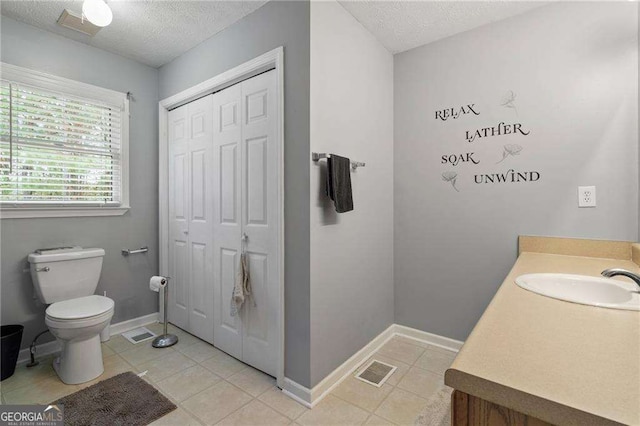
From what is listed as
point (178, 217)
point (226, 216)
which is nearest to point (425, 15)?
point (226, 216)

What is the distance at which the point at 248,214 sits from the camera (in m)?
2.12

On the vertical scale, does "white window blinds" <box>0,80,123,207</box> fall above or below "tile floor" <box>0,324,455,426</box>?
above

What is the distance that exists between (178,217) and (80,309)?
101 cm

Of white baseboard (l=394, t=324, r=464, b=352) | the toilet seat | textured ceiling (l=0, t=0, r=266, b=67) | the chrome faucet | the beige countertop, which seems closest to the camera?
the beige countertop

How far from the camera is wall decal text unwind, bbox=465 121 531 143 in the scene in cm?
207

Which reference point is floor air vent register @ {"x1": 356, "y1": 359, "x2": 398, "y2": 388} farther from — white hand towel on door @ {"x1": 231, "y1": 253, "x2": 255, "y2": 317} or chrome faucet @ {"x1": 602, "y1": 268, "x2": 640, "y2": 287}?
chrome faucet @ {"x1": 602, "y1": 268, "x2": 640, "y2": 287}

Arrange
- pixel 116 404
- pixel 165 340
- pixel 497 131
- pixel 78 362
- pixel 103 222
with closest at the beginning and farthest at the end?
pixel 116 404, pixel 78 362, pixel 497 131, pixel 165 340, pixel 103 222

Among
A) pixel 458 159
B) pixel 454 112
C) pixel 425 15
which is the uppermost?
pixel 425 15

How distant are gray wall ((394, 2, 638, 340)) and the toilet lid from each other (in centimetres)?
224

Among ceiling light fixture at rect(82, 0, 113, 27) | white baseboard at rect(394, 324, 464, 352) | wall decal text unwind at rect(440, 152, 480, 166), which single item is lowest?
white baseboard at rect(394, 324, 464, 352)

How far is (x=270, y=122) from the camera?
196cm

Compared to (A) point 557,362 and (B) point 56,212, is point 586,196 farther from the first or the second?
(B) point 56,212

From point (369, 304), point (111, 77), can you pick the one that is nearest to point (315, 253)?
point (369, 304)

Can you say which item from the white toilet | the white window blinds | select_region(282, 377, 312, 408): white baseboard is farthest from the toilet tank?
select_region(282, 377, 312, 408): white baseboard
